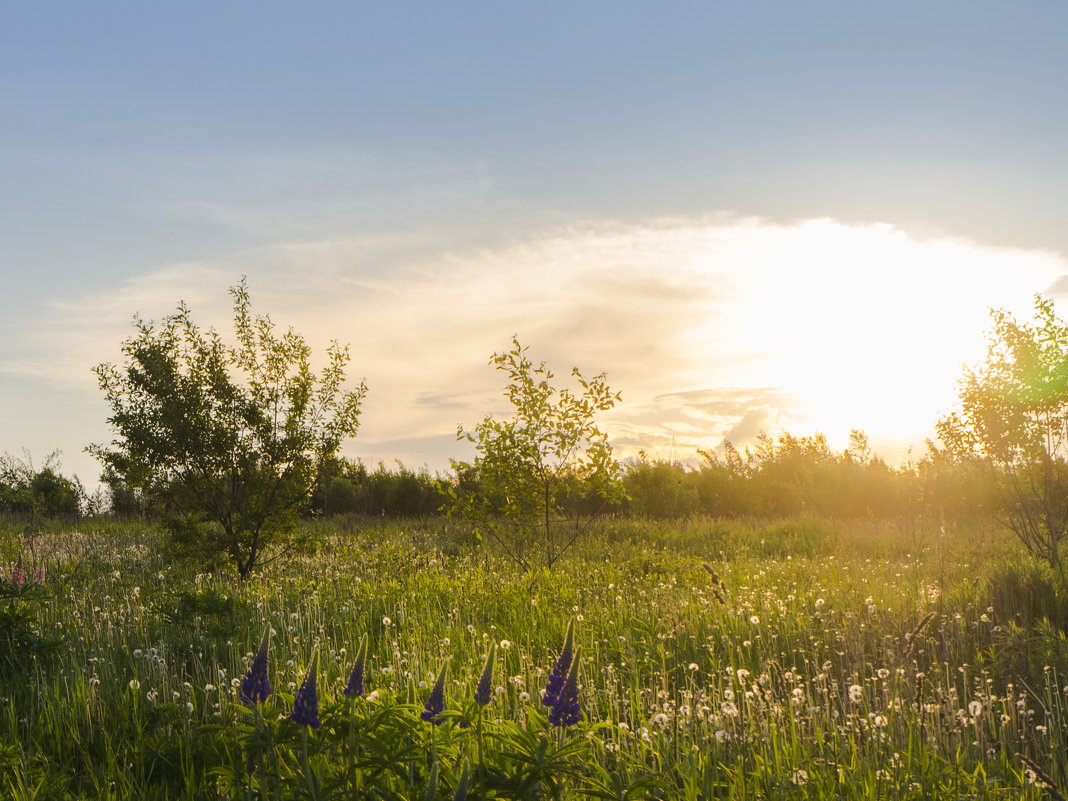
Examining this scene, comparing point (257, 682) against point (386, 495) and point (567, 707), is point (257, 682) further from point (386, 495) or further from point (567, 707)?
point (386, 495)

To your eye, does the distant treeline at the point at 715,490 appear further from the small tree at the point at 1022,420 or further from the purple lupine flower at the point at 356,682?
the purple lupine flower at the point at 356,682

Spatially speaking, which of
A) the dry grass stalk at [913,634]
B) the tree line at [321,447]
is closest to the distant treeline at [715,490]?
the tree line at [321,447]

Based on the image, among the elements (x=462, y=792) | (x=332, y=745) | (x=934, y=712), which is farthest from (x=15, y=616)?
(x=934, y=712)

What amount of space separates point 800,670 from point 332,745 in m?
4.77

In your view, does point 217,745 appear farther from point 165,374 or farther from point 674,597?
point 165,374

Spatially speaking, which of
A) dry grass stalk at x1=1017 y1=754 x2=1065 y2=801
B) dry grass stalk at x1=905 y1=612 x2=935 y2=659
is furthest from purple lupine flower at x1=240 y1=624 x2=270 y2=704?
dry grass stalk at x1=905 y1=612 x2=935 y2=659

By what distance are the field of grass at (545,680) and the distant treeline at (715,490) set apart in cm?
1544

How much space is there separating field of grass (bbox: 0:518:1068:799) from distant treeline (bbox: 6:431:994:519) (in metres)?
15.4

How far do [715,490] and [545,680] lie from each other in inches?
1037

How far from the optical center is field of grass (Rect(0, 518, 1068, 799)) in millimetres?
2723

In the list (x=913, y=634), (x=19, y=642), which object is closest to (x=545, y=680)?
(x=913, y=634)

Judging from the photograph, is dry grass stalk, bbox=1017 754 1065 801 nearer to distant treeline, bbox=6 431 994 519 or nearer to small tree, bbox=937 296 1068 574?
small tree, bbox=937 296 1068 574

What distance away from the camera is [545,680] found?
17.1 ft

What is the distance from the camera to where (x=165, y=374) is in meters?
12.1
